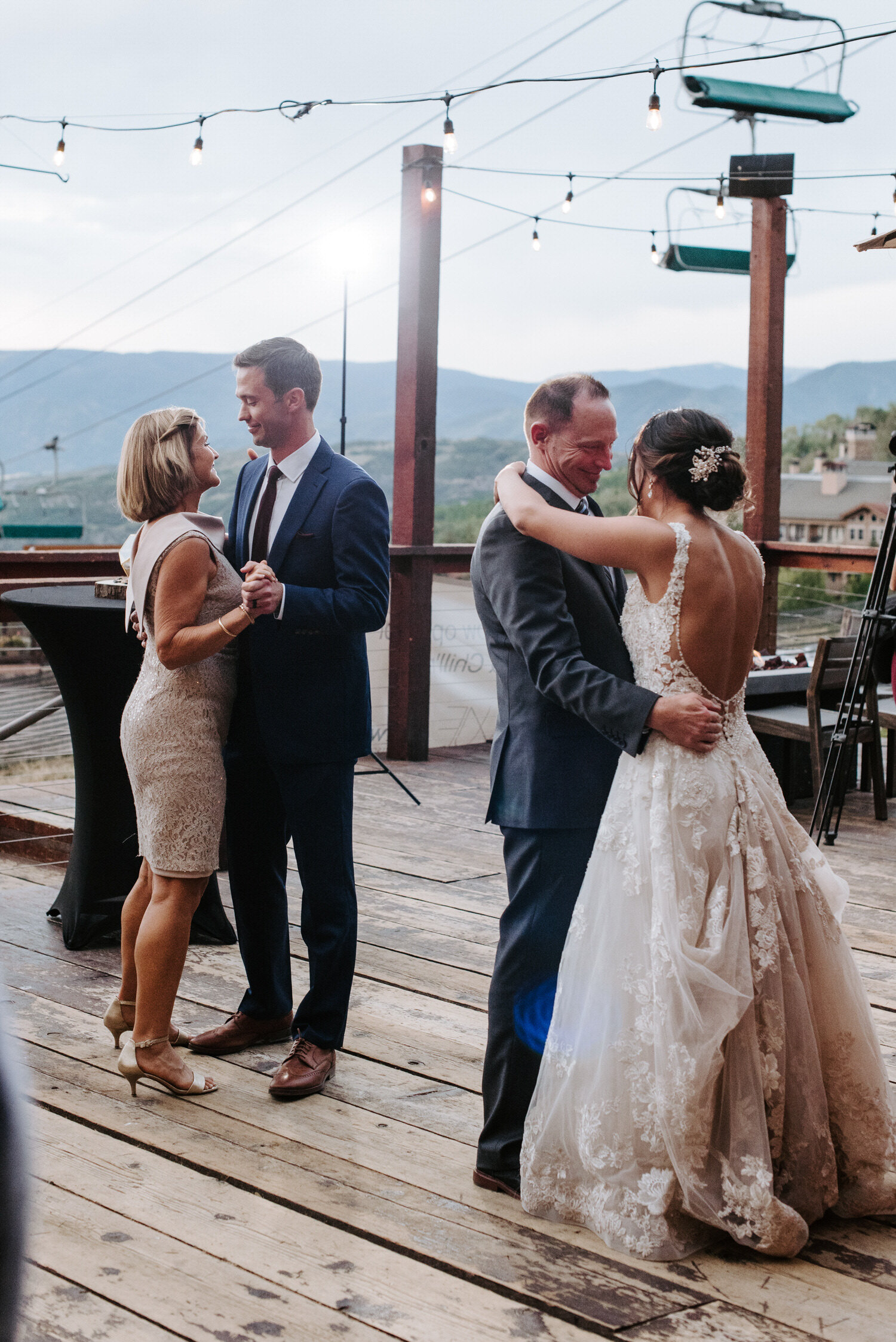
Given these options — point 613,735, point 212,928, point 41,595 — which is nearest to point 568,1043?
point 613,735

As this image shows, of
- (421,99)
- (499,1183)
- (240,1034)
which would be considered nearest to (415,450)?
(421,99)

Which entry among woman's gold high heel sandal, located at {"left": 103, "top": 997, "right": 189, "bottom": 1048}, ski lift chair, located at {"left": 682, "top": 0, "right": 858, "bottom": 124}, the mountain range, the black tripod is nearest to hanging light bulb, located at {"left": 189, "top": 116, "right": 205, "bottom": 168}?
ski lift chair, located at {"left": 682, "top": 0, "right": 858, "bottom": 124}

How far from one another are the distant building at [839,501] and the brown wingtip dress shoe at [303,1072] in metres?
31.3

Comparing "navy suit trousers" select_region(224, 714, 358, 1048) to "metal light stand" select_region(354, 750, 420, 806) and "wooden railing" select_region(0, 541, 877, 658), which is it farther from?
"metal light stand" select_region(354, 750, 420, 806)

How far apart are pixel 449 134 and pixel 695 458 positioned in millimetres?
4588

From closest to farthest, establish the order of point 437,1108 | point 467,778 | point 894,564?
1. point 437,1108
2. point 894,564
3. point 467,778

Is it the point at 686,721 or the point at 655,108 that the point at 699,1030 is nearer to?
the point at 686,721

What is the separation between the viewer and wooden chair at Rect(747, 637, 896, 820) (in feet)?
18.0

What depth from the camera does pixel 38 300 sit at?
126000 mm

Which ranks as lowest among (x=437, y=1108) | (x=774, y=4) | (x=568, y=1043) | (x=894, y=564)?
(x=437, y=1108)

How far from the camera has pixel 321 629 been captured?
2730 millimetres

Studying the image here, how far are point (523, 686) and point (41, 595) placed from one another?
2.05m

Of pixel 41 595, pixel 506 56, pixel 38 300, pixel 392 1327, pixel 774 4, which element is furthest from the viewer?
pixel 38 300

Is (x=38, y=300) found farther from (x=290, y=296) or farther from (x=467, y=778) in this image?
(x=467, y=778)
